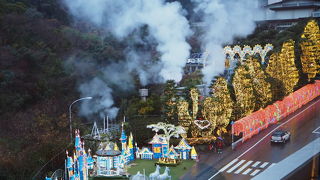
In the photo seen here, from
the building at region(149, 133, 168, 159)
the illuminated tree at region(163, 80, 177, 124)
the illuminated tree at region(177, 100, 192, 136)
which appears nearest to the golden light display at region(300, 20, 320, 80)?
the illuminated tree at region(163, 80, 177, 124)

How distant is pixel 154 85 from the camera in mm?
20688

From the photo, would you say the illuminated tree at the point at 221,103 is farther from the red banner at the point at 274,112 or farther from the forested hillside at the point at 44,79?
the forested hillside at the point at 44,79

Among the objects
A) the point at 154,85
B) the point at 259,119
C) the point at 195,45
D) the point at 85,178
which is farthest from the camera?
the point at 195,45

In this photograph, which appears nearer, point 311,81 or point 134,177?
point 134,177

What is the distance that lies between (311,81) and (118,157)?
10401 mm

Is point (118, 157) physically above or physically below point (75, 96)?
below

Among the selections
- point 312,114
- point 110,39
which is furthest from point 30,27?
point 312,114

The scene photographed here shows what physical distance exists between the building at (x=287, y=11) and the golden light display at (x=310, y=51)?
4.36 m

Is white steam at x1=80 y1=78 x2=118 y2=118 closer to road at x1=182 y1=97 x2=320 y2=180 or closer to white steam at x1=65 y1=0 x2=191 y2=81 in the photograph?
white steam at x1=65 y1=0 x2=191 y2=81

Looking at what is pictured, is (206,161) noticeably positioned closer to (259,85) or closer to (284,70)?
(259,85)

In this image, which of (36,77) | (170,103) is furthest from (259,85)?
(36,77)

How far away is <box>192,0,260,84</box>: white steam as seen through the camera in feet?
74.9

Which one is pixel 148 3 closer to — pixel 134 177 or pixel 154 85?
pixel 154 85

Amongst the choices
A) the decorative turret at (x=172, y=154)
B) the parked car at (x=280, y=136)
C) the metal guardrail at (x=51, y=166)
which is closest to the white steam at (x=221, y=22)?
the parked car at (x=280, y=136)
